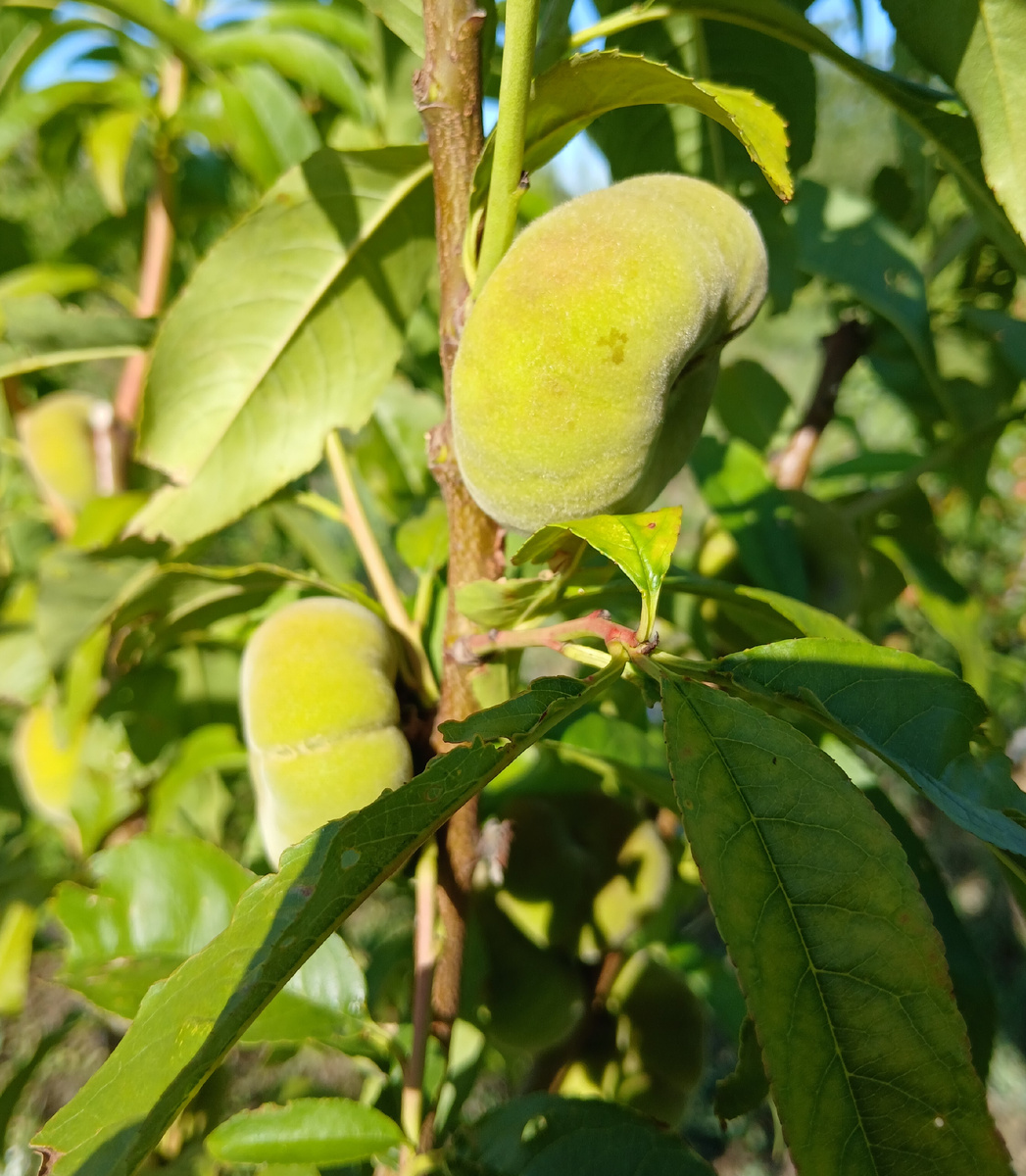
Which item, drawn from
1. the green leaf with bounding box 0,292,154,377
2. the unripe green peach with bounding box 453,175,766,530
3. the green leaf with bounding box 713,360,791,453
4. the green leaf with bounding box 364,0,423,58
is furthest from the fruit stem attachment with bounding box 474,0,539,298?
the green leaf with bounding box 713,360,791,453

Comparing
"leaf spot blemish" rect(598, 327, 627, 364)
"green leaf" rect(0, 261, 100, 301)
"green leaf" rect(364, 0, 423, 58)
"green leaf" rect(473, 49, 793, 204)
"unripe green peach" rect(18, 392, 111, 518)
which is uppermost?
"green leaf" rect(364, 0, 423, 58)

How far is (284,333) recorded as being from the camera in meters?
0.83

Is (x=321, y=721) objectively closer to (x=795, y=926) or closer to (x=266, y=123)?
(x=795, y=926)

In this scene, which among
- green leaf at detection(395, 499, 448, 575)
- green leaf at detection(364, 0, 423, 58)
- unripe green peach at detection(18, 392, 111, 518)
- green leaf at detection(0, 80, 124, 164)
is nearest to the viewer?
green leaf at detection(364, 0, 423, 58)

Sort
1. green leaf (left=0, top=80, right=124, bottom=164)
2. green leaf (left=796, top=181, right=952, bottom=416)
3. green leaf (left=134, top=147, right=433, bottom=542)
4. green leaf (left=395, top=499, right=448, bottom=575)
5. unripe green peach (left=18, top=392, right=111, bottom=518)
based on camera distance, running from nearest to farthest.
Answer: green leaf (left=134, top=147, right=433, bottom=542) → green leaf (left=395, top=499, right=448, bottom=575) → green leaf (left=796, top=181, right=952, bottom=416) → green leaf (left=0, top=80, right=124, bottom=164) → unripe green peach (left=18, top=392, right=111, bottom=518)

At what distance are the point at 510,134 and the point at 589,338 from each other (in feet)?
0.43

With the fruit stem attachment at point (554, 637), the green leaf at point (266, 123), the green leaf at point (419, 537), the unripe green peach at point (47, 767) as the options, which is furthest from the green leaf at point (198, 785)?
the green leaf at point (266, 123)

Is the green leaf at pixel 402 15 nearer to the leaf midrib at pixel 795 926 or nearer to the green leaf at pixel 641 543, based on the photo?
the green leaf at pixel 641 543

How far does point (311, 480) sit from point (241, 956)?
1099mm

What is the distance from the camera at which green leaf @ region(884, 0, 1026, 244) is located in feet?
1.98

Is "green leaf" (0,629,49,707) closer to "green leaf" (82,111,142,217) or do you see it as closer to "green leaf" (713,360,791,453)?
"green leaf" (82,111,142,217)

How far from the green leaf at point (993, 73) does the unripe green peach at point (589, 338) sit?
0.16m

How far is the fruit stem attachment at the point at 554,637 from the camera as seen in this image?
22.5 inches

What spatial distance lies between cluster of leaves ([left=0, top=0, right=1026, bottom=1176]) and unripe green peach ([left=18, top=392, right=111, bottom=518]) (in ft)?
0.32
